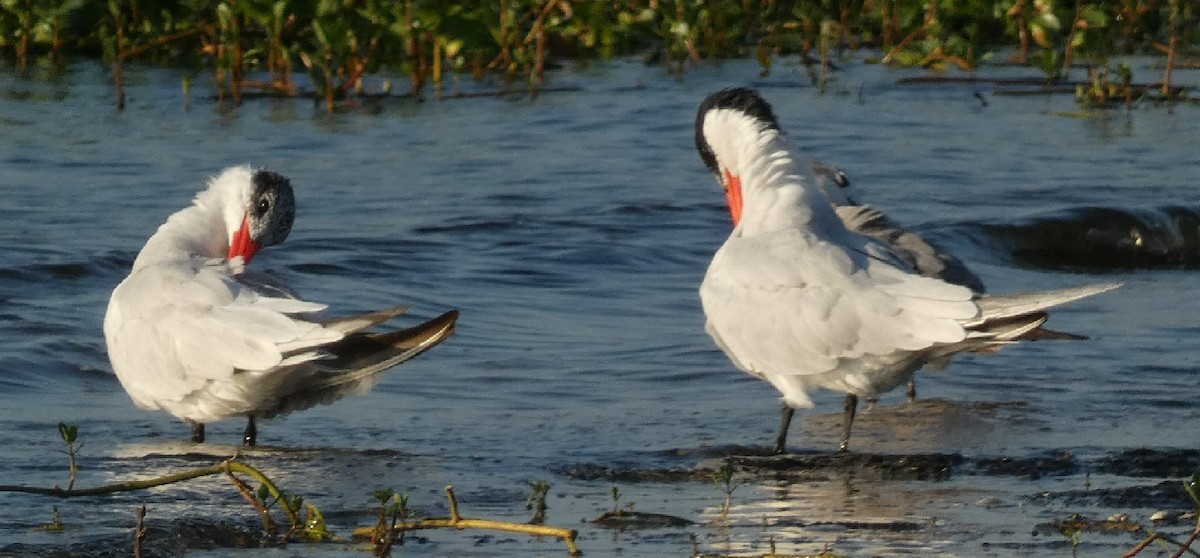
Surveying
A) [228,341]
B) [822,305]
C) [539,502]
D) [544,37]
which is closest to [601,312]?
[822,305]

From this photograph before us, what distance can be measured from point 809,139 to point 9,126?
14.5 ft

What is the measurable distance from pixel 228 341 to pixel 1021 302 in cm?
204

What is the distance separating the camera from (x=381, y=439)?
586cm

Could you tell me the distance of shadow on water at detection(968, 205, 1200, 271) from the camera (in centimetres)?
961

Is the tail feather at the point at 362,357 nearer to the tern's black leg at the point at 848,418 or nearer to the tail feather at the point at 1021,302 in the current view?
the tern's black leg at the point at 848,418

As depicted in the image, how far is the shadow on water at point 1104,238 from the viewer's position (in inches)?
378

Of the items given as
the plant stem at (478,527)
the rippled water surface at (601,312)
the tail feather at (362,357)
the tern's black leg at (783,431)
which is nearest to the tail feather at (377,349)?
the tail feather at (362,357)

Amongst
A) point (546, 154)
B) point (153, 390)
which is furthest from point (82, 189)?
point (153, 390)

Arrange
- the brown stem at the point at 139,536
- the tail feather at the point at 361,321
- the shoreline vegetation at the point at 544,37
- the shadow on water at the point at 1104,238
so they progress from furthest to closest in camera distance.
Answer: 1. the shoreline vegetation at the point at 544,37
2. the shadow on water at the point at 1104,238
3. the tail feather at the point at 361,321
4. the brown stem at the point at 139,536

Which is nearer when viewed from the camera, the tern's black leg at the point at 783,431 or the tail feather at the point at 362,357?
the tail feather at the point at 362,357

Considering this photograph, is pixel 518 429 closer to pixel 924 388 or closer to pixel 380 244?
pixel 924 388

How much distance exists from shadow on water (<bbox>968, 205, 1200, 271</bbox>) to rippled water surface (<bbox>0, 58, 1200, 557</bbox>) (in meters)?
0.02

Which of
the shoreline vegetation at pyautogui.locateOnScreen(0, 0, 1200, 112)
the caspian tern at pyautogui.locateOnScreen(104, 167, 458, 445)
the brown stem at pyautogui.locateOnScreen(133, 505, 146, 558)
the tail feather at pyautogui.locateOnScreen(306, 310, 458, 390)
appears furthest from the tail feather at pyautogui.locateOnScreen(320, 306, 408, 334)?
the shoreline vegetation at pyautogui.locateOnScreen(0, 0, 1200, 112)

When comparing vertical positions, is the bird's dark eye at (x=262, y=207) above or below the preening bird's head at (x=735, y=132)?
below
